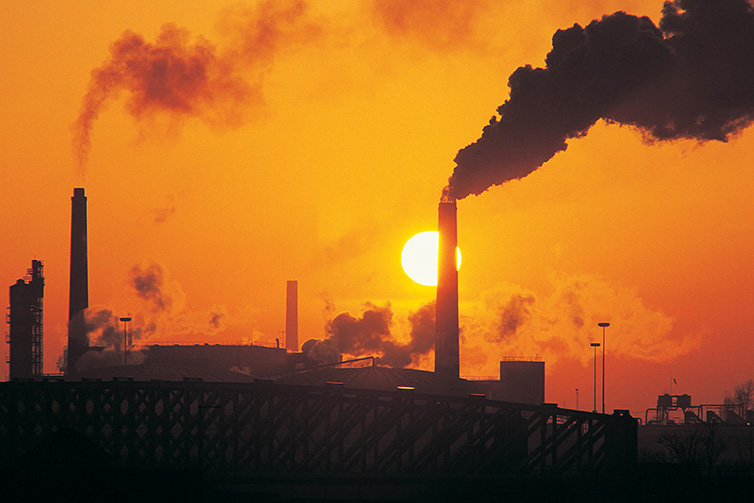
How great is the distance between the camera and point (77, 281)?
409 ft

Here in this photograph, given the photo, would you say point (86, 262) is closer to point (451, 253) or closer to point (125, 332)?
point (125, 332)

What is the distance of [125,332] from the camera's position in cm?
13900

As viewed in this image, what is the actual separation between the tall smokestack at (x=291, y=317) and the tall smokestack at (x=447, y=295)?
8005cm

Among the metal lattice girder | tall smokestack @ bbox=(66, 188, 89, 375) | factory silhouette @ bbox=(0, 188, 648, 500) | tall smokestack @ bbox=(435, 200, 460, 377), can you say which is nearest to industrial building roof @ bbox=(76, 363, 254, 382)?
factory silhouette @ bbox=(0, 188, 648, 500)

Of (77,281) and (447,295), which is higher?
(77,281)

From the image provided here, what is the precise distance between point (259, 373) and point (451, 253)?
5669 centimetres

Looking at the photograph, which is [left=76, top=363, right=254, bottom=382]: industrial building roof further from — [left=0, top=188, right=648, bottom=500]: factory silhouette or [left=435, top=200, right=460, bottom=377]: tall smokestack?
[left=435, top=200, right=460, bottom=377]: tall smokestack

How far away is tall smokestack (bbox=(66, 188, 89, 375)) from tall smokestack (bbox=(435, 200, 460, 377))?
141 feet

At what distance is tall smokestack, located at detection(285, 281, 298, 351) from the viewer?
181375 mm

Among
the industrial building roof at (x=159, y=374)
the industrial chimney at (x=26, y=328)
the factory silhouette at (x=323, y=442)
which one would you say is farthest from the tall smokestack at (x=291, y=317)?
the factory silhouette at (x=323, y=442)

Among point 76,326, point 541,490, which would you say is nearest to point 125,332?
point 76,326

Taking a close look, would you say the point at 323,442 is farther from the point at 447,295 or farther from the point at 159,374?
the point at 159,374

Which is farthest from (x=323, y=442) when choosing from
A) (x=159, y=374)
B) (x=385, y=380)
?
(x=159, y=374)

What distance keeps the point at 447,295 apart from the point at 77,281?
149ft
